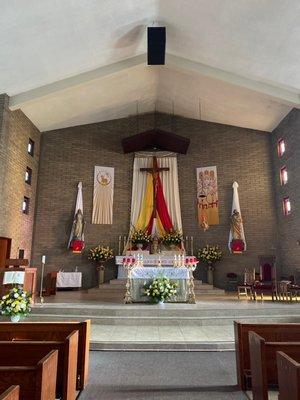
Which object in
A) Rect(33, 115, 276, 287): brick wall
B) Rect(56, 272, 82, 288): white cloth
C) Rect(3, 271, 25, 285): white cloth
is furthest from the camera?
Rect(33, 115, 276, 287): brick wall

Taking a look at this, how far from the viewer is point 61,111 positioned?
414 inches

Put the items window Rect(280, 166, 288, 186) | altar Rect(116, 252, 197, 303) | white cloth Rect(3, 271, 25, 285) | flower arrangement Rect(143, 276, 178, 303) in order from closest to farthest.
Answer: white cloth Rect(3, 271, 25, 285)
flower arrangement Rect(143, 276, 178, 303)
altar Rect(116, 252, 197, 303)
window Rect(280, 166, 288, 186)

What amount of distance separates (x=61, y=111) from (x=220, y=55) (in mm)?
5184

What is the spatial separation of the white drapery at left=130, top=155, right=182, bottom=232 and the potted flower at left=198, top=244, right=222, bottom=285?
1.11 m

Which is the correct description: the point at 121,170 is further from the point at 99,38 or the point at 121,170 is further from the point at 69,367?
the point at 69,367

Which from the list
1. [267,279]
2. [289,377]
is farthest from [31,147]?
[289,377]

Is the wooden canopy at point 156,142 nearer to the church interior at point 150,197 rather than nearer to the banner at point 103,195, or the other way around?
the church interior at point 150,197

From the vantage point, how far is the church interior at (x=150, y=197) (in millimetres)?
3219

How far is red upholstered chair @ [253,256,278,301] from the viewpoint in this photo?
311 inches

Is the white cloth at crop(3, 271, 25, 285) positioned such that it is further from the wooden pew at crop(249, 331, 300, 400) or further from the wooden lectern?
the wooden pew at crop(249, 331, 300, 400)

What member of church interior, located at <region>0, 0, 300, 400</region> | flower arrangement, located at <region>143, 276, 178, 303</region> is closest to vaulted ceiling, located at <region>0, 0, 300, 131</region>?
church interior, located at <region>0, 0, 300, 400</region>

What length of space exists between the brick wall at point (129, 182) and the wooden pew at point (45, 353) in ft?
27.0

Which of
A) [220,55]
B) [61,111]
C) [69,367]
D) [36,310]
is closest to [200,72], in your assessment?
[220,55]

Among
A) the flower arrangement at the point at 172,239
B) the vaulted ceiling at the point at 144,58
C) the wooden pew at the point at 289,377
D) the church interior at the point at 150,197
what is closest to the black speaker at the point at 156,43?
the church interior at the point at 150,197
